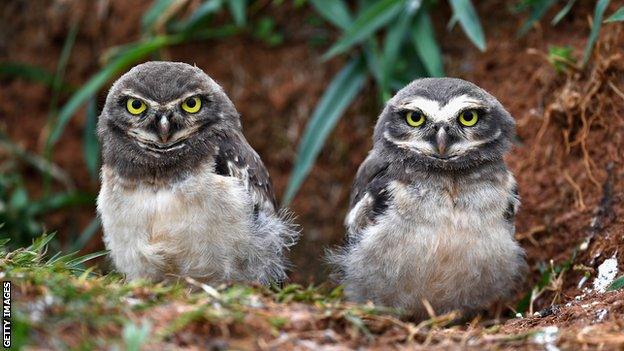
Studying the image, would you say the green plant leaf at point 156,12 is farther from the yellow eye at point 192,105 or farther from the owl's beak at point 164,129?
the owl's beak at point 164,129

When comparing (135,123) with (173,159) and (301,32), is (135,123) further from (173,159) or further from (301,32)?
(301,32)

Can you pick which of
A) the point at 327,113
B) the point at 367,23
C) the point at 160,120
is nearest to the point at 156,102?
the point at 160,120

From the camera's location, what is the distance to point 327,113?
8.27 m

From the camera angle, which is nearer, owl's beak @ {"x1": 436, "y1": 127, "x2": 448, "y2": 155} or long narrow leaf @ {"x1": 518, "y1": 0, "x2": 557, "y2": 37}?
owl's beak @ {"x1": 436, "y1": 127, "x2": 448, "y2": 155}

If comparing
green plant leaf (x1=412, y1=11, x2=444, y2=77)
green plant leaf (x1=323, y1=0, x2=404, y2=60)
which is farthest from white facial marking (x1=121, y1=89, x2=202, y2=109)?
green plant leaf (x1=412, y1=11, x2=444, y2=77)

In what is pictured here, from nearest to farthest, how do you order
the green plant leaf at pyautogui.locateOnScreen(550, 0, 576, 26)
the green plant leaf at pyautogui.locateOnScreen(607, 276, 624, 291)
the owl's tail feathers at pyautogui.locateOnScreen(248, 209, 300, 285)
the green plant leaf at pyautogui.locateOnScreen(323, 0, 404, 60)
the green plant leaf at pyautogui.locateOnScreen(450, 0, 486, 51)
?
the green plant leaf at pyautogui.locateOnScreen(607, 276, 624, 291), the owl's tail feathers at pyautogui.locateOnScreen(248, 209, 300, 285), the green plant leaf at pyautogui.locateOnScreen(550, 0, 576, 26), the green plant leaf at pyautogui.locateOnScreen(450, 0, 486, 51), the green plant leaf at pyautogui.locateOnScreen(323, 0, 404, 60)

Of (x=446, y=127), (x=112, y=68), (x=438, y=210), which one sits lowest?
(x=438, y=210)

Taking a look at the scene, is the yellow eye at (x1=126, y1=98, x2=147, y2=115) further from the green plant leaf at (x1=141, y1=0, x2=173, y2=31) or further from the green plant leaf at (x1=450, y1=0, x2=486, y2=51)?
the green plant leaf at (x1=450, y1=0, x2=486, y2=51)

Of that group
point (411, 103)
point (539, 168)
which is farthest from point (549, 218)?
point (411, 103)

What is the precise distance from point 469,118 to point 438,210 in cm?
72

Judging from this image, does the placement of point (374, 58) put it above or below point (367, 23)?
below

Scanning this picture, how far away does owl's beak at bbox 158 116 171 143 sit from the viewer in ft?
19.2

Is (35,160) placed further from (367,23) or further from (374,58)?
(367,23)

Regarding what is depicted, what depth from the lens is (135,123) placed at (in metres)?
6.04
